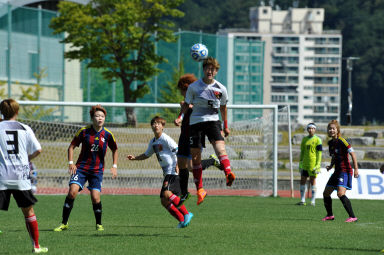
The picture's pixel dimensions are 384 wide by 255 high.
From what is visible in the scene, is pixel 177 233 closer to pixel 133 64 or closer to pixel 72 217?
pixel 72 217

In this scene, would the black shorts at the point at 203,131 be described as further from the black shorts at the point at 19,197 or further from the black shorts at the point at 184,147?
the black shorts at the point at 19,197

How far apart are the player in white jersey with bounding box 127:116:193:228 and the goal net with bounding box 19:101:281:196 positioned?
32.3 feet

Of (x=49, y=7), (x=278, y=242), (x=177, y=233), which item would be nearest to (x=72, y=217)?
(x=177, y=233)

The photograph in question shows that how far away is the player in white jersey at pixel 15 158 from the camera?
7.91 m

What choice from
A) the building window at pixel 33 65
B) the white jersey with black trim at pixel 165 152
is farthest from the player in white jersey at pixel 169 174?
the building window at pixel 33 65

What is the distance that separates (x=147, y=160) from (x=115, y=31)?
14.0 meters

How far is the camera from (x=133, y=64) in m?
35.8

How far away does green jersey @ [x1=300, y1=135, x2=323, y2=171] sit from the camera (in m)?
18.3

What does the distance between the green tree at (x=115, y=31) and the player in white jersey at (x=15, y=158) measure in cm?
2654

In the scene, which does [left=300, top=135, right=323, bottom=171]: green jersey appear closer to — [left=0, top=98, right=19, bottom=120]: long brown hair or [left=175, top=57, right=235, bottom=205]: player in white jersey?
[left=175, top=57, right=235, bottom=205]: player in white jersey

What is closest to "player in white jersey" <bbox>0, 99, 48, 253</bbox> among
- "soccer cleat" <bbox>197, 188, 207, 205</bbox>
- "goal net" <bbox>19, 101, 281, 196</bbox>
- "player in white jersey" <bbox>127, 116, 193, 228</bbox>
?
"soccer cleat" <bbox>197, 188, 207, 205</bbox>

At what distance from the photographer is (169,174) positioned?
36.9 feet

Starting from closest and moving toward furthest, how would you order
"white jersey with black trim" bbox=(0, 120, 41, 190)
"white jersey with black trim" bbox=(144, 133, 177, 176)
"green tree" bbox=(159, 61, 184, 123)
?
"white jersey with black trim" bbox=(0, 120, 41, 190) < "white jersey with black trim" bbox=(144, 133, 177, 176) < "green tree" bbox=(159, 61, 184, 123)

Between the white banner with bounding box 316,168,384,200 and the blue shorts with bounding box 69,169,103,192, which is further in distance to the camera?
the white banner with bounding box 316,168,384,200
